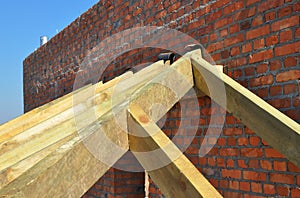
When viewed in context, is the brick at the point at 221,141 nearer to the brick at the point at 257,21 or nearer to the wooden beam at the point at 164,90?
the wooden beam at the point at 164,90

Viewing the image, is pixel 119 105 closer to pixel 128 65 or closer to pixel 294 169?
pixel 294 169

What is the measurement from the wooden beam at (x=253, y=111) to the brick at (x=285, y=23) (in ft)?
1.46

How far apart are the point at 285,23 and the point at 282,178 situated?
96cm

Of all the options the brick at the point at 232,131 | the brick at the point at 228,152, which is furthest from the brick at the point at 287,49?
the brick at the point at 228,152

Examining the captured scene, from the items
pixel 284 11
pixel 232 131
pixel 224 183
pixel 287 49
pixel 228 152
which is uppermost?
pixel 284 11

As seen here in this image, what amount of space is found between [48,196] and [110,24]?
3363 mm

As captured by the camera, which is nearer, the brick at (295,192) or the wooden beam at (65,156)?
the wooden beam at (65,156)

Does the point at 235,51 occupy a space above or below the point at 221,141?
above

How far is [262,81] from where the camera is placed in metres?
2.51

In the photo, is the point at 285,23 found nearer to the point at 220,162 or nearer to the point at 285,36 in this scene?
the point at 285,36

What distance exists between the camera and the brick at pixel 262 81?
2.45m

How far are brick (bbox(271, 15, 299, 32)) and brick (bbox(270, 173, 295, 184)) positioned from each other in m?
0.91

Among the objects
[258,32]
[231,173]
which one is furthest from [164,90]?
[231,173]

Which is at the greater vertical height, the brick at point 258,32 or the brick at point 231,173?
the brick at point 258,32
